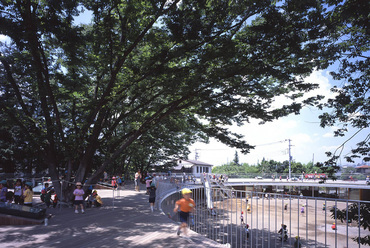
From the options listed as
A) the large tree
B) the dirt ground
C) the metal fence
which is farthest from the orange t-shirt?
the large tree

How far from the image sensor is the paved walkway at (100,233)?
21.9 ft

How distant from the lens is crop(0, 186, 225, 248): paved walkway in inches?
263

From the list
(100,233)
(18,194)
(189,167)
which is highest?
(18,194)

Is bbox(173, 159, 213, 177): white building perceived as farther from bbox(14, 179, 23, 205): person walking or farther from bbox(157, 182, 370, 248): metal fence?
bbox(14, 179, 23, 205): person walking

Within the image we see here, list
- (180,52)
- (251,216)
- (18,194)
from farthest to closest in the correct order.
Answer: (18,194) → (180,52) → (251,216)

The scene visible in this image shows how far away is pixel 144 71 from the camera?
11.6m

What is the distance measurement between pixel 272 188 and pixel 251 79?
43.4m

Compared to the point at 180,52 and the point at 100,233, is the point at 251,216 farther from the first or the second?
the point at 180,52

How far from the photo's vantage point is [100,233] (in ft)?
25.8

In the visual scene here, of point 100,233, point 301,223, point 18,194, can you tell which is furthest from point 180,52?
point 301,223

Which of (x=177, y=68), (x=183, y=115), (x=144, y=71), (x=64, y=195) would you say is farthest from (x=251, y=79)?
(x=64, y=195)

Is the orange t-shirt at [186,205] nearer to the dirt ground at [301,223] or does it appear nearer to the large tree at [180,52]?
the dirt ground at [301,223]

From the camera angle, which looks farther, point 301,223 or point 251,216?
point 301,223

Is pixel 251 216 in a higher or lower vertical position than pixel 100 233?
higher
